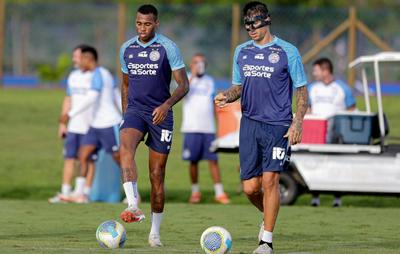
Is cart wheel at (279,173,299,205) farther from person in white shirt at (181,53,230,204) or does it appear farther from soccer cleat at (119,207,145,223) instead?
soccer cleat at (119,207,145,223)

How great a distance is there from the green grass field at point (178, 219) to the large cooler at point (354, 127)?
0.93 meters

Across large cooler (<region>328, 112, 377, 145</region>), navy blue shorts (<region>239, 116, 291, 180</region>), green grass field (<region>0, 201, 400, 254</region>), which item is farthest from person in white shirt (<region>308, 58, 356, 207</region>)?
navy blue shorts (<region>239, 116, 291, 180</region>)

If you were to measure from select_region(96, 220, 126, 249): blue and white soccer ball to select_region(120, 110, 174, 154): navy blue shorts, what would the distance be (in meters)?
1.04

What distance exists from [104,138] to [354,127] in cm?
368

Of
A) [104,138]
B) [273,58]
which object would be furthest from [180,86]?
[104,138]

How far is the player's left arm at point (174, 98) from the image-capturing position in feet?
38.7

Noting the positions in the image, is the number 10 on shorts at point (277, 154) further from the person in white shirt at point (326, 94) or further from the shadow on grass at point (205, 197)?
the shadow on grass at point (205, 197)

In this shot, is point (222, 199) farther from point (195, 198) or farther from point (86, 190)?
point (86, 190)

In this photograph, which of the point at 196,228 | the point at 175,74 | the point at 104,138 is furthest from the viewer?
the point at 104,138

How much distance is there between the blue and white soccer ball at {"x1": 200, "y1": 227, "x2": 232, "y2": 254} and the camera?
10641 millimetres

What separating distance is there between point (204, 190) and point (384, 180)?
Result: 4841 mm

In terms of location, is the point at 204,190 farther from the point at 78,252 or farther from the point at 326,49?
the point at 326,49

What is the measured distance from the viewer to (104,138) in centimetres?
1855

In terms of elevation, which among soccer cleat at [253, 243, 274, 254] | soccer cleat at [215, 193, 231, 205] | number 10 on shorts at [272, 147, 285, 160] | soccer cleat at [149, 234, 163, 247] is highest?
number 10 on shorts at [272, 147, 285, 160]
